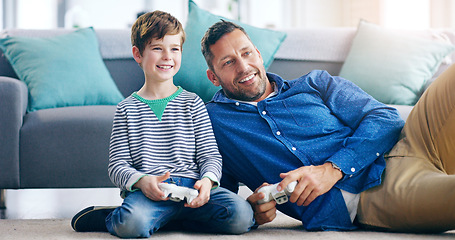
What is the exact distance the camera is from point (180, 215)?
139cm

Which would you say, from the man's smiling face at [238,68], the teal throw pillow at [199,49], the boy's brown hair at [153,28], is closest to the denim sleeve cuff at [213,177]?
the man's smiling face at [238,68]

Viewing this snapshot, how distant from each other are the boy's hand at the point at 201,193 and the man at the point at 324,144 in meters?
0.14

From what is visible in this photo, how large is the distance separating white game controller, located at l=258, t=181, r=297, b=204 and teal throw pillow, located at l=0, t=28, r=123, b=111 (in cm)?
121

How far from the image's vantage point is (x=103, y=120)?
198cm

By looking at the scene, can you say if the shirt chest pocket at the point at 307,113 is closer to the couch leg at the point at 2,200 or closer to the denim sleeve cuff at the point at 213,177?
the denim sleeve cuff at the point at 213,177

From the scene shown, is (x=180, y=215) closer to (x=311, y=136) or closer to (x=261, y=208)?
(x=261, y=208)

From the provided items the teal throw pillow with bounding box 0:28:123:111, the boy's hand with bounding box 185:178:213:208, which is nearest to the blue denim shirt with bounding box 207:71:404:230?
the boy's hand with bounding box 185:178:213:208

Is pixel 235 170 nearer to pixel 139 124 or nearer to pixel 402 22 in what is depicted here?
pixel 139 124

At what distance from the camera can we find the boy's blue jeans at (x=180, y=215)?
1262 mm

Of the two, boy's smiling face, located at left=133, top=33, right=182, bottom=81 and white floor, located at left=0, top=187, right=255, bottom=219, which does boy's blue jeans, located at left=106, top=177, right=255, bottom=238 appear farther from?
white floor, located at left=0, top=187, right=255, bottom=219

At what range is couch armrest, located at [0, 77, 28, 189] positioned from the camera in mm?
1912

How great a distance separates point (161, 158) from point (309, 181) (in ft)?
1.30

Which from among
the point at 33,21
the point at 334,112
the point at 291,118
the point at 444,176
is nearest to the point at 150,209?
the point at 291,118

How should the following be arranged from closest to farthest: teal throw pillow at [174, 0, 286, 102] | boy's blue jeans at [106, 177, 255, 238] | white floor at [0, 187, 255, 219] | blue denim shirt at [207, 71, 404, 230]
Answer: boy's blue jeans at [106, 177, 255, 238] < blue denim shirt at [207, 71, 404, 230] < white floor at [0, 187, 255, 219] < teal throw pillow at [174, 0, 286, 102]
